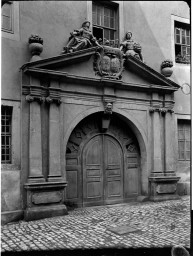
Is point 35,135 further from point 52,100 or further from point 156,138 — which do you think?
point 156,138

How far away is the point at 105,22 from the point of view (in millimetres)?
6797

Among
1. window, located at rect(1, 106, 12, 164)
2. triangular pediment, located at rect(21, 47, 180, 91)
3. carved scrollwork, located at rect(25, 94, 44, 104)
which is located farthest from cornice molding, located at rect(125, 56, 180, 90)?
window, located at rect(1, 106, 12, 164)

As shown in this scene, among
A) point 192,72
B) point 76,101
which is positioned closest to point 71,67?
point 76,101

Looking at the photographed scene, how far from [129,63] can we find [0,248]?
4.81 m

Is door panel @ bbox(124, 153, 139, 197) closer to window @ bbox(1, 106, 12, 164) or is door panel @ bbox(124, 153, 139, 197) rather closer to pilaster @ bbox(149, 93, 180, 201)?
pilaster @ bbox(149, 93, 180, 201)

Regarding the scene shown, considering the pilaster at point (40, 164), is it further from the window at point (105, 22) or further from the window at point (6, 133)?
the window at point (105, 22)

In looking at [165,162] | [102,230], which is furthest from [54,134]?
[165,162]

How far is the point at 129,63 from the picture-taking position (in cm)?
685

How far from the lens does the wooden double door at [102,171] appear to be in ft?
21.9

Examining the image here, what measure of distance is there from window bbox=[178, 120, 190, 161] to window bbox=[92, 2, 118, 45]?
2.55 m

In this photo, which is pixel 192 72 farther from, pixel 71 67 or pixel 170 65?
pixel 71 67

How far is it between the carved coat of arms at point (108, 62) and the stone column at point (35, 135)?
61.2 inches

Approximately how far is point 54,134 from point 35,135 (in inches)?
19.3

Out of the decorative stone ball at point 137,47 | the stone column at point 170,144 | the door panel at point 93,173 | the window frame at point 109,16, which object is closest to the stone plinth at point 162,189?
the stone column at point 170,144
